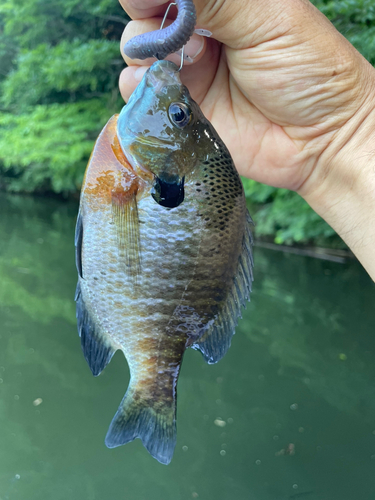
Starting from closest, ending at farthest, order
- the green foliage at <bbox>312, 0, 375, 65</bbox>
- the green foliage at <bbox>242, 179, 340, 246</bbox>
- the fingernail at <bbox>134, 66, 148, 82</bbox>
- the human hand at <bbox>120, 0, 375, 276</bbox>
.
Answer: the human hand at <bbox>120, 0, 375, 276</bbox> → the fingernail at <bbox>134, 66, 148, 82</bbox> → the green foliage at <bbox>312, 0, 375, 65</bbox> → the green foliage at <bbox>242, 179, 340, 246</bbox>

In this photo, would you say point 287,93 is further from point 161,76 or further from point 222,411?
point 222,411

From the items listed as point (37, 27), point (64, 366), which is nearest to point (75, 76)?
point (37, 27)

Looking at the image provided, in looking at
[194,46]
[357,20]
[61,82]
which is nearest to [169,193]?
[194,46]

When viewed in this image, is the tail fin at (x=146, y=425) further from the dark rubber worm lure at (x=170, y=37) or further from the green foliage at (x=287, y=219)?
the green foliage at (x=287, y=219)

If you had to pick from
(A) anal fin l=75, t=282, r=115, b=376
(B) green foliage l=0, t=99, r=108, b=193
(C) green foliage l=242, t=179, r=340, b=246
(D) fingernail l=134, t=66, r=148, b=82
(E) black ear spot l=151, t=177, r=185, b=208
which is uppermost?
(E) black ear spot l=151, t=177, r=185, b=208

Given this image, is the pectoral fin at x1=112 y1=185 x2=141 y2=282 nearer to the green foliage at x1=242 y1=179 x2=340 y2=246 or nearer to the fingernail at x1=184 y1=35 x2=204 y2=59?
the fingernail at x1=184 y1=35 x2=204 y2=59

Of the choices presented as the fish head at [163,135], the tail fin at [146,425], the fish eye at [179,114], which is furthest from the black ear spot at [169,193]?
the tail fin at [146,425]

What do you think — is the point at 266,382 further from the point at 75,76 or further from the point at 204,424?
the point at 75,76

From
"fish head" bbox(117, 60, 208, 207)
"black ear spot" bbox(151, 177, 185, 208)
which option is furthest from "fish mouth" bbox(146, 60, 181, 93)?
"black ear spot" bbox(151, 177, 185, 208)
